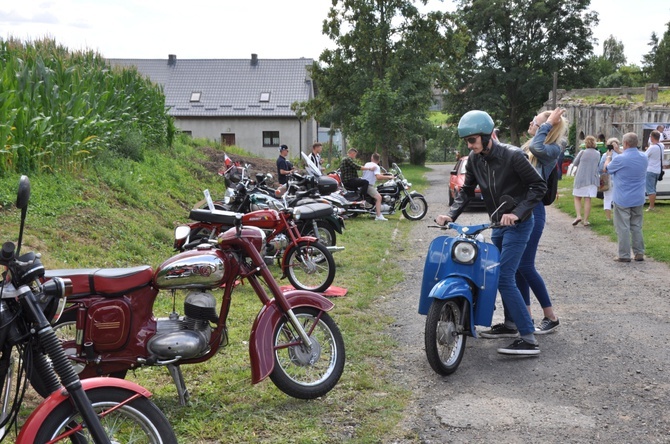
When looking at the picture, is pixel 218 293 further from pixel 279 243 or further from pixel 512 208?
pixel 279 243

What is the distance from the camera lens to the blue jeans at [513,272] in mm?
6438

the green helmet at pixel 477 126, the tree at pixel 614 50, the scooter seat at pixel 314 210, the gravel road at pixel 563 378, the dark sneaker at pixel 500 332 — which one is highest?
the tree at pixel 614 50

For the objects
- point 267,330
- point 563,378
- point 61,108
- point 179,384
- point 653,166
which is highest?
point 61,108

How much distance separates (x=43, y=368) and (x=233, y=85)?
60.3m

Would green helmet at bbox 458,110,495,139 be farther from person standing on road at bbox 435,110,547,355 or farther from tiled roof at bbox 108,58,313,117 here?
tiled roof at bbox 108,58,313,117

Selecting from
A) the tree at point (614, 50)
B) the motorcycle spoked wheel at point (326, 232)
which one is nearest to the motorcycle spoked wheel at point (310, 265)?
the motorcycle spoked wheel at point (326, 232)

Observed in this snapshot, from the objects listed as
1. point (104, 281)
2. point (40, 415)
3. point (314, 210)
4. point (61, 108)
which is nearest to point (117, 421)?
point (40, 415)

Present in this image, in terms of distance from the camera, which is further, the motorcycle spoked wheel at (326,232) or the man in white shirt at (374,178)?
the man in white shirt at (374,178)

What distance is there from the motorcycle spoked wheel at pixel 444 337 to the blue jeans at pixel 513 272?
540 mm

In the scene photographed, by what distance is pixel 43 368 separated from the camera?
314cm

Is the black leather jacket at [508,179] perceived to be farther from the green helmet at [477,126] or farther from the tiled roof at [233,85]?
the tiled roof at [233,85]

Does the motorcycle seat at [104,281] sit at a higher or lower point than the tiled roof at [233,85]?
lower

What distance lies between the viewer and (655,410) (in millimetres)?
5078

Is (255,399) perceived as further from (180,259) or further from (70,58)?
(70,58)
